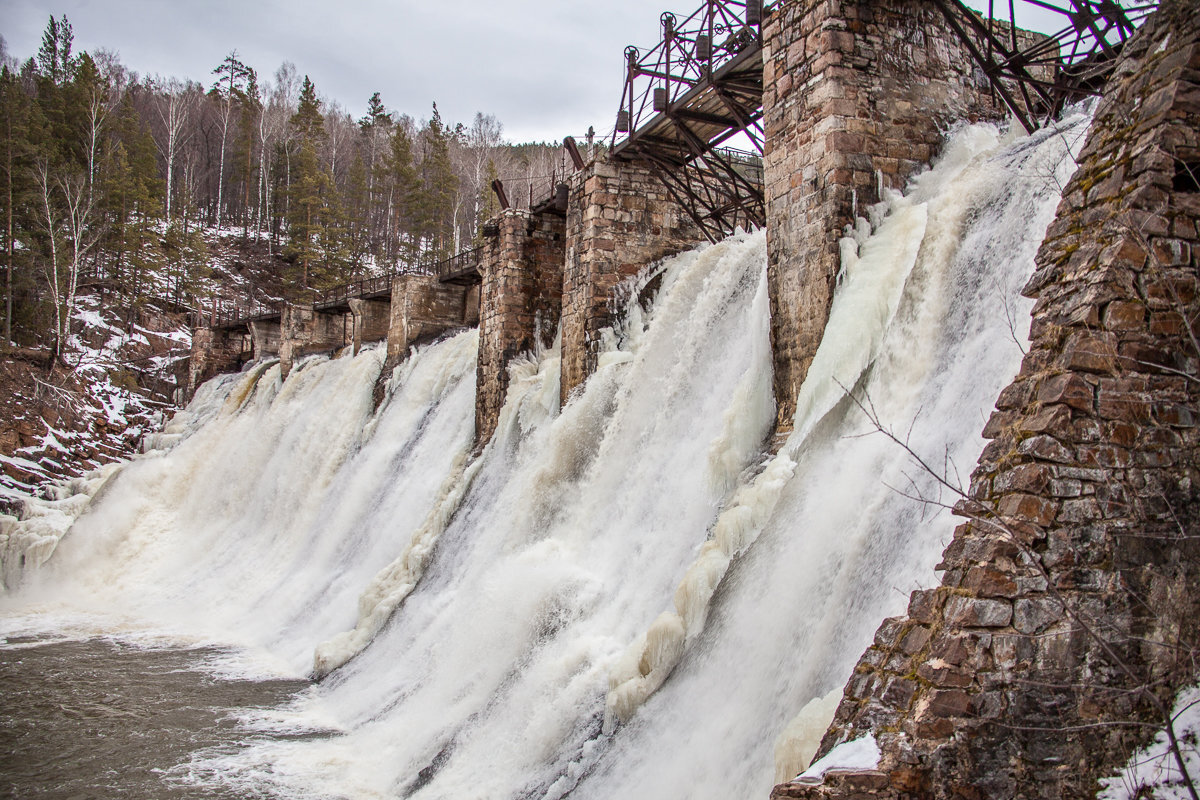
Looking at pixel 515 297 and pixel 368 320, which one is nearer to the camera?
pixel 515 297

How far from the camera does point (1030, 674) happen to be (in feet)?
11.6

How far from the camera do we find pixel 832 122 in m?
7.47

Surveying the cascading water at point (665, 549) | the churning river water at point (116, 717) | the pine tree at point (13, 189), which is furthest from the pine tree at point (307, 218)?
the churning river water at point (116, 717)

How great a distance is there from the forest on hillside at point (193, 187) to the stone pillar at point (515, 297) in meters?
17.0

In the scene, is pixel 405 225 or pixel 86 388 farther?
pixel 405 225

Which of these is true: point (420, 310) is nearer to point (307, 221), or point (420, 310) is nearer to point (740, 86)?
point (740, 86)

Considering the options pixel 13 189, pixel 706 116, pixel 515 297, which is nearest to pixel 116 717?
pixel 515 297

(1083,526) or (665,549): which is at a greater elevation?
(1083,526)

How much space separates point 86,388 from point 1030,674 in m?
29.6

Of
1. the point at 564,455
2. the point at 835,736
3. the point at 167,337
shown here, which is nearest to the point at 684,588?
the point at 835,736

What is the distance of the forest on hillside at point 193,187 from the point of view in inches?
1134

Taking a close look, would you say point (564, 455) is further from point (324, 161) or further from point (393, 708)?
point (324, 161)

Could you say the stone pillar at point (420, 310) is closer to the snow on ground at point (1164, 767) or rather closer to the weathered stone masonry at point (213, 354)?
the weathered stone masonry at point (213, 354)

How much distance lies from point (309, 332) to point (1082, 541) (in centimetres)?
2676
